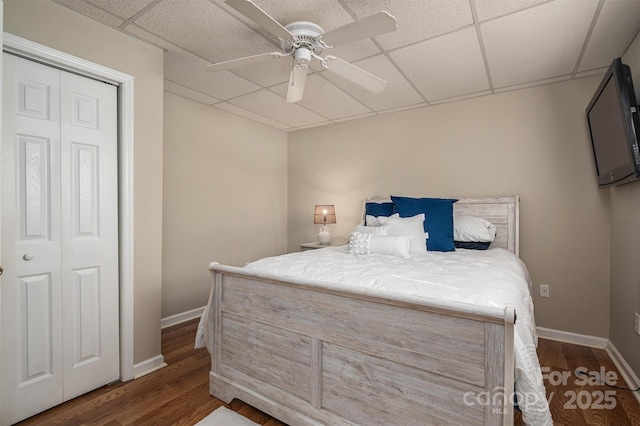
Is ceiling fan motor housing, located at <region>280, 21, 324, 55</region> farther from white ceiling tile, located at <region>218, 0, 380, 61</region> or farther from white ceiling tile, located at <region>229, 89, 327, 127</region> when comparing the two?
white ceiling tile, located at <region>229, 89, 327, 127</region>

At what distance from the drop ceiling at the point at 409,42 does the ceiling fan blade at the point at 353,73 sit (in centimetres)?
24

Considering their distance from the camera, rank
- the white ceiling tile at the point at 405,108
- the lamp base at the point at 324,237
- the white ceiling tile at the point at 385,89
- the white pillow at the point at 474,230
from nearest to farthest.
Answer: the white ceiling tile at the point at 385,89 < the white pillow at the point at 474,230 < the white ceiling tile at the point at 405,108 < the lamp base at the point at 324,237

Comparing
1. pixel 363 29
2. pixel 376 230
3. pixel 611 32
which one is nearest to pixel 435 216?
pixel 376 230

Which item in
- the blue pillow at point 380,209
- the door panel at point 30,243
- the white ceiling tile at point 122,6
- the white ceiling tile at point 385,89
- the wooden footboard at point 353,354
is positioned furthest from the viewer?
the blue pillow at point 380,209

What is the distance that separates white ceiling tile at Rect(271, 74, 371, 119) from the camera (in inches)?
119

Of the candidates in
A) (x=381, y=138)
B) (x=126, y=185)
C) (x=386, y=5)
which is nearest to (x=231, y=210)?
(x=126, y=185)

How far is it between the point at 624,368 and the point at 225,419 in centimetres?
274

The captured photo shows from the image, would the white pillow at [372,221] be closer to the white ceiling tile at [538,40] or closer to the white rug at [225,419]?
the white ceiling tile at [538,40]

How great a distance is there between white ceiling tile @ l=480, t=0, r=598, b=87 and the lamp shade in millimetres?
2218

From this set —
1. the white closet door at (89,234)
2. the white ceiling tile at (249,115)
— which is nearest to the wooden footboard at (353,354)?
the white closet door at (89,234)

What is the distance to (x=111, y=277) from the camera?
2.19 metres

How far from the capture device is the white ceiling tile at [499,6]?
1.82m

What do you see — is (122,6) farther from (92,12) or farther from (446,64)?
(446,64)

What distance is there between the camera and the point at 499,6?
186cm
